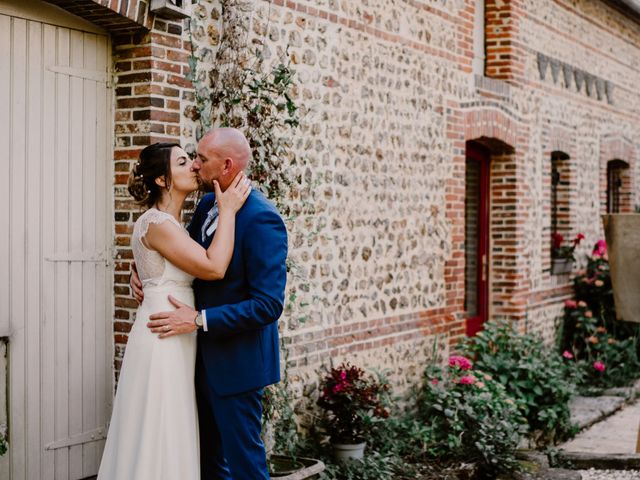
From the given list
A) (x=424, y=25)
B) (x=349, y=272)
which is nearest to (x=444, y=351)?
(x=349, y=272)

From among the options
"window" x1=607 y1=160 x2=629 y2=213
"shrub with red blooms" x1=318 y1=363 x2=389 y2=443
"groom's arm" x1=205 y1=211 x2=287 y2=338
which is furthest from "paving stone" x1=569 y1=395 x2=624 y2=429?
"window" x1=607 y1=160 x2=629 y2=213

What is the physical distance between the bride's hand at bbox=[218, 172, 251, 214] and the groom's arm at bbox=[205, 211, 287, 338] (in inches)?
4.1

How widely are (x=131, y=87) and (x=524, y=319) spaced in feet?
20.4

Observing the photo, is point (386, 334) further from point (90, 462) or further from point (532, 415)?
point (90, 462)

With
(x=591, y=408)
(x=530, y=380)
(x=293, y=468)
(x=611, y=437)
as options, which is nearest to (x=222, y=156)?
(x=293, y=468)

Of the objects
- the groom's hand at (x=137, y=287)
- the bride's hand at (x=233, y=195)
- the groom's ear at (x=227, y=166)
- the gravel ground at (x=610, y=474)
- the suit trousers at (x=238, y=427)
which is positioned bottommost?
the gravel ground at (x=610, y=474)

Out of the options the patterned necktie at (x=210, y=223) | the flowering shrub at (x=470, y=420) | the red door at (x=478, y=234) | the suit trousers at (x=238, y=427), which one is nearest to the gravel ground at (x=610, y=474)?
the flowering shrub at (x=470, y=420)

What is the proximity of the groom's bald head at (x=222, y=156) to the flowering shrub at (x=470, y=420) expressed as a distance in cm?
336

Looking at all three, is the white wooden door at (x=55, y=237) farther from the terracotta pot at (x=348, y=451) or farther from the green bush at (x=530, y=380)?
the green bush at (x=530, y=380)

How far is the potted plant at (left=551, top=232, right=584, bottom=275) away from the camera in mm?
11695

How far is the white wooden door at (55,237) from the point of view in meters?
5.04

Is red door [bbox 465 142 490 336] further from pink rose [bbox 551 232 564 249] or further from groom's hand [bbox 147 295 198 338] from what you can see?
groom's hand [bbox 147 295 198 338]

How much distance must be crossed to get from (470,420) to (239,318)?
136 inches

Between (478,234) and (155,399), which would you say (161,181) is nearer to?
(155,399)
